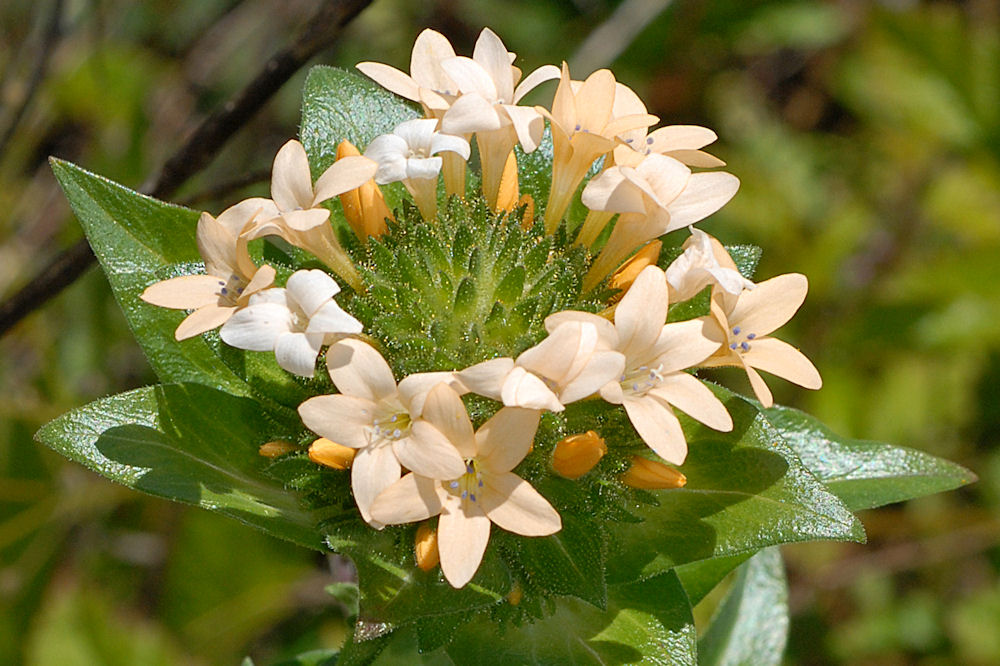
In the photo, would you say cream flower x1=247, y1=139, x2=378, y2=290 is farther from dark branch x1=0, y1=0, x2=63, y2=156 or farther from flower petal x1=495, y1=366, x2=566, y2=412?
dark branch x1=0, y1=0, x2=63, y2=156

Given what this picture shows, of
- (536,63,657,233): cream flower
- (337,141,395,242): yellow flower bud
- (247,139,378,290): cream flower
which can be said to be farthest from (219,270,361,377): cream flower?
(536,63,657,233): cream flower

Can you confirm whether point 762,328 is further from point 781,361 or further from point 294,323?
point 294,323

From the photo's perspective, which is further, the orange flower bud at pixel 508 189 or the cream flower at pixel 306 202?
the orange flower bud at pixel 508 189

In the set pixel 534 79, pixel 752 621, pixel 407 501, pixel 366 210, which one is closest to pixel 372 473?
pixel 407 501

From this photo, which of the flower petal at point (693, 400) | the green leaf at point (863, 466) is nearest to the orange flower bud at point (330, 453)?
the flower petal at point (693, 400)

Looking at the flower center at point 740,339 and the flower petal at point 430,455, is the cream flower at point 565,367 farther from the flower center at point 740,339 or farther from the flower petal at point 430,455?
the flower center at point 740,339

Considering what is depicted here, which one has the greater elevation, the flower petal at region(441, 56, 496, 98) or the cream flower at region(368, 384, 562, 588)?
the flower petal at region(441, 56, 496, 98)

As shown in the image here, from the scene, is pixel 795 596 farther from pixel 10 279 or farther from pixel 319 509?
pixel 10 279
